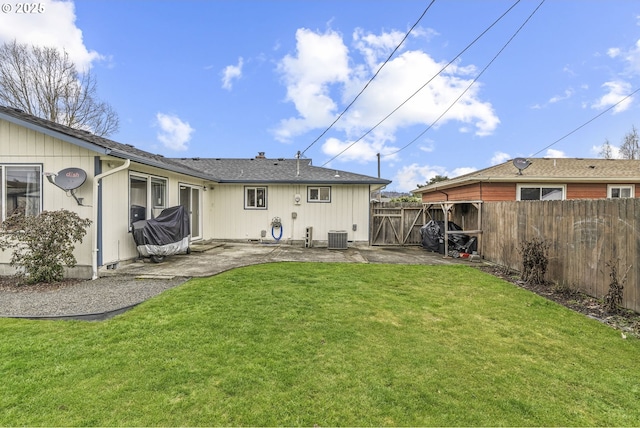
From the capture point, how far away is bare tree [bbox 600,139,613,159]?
Result: 24.5 metres

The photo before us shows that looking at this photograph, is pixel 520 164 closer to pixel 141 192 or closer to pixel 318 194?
pixel 318 194

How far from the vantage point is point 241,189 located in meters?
11.4

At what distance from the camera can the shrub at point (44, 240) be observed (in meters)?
5.36

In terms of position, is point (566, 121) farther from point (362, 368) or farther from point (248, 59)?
point (362, 368)

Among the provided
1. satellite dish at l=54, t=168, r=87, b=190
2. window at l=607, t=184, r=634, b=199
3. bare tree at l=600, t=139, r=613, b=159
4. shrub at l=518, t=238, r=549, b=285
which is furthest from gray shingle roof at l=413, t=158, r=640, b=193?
bare tree at l=600, t=139, r=613, b=159

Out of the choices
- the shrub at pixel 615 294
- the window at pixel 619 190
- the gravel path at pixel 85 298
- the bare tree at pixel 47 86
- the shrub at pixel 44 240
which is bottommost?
the gravel path at pixel 85 298

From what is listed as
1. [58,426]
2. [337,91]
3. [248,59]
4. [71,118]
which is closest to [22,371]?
[58,426]

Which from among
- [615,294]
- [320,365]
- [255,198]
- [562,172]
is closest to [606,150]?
[562,172]

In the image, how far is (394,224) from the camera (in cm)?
1149

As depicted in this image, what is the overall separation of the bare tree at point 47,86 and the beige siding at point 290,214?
1199 centimetres

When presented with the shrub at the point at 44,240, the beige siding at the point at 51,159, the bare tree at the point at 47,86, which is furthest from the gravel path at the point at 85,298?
the bare tree at the point at 47,86

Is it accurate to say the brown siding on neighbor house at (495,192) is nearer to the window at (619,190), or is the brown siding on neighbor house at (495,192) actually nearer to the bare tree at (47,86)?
the window at (619,190)

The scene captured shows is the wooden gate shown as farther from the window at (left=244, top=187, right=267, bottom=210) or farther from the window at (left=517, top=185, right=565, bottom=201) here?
the window at (left=244, top=187, right=267, bottom=210)

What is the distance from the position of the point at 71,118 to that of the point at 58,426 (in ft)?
66.3
